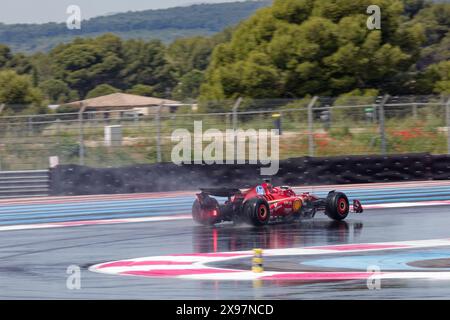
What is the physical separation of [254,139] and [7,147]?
20.5ft

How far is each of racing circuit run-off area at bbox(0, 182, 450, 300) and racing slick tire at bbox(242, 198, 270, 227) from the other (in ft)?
0.45

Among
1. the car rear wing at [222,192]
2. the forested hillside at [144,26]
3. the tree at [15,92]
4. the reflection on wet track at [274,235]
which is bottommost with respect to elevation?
the reflection on wet track at [274,235]

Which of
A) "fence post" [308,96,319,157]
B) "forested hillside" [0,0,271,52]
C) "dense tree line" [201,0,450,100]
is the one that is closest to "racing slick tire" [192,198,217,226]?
"fence post" [308,96,319,157]

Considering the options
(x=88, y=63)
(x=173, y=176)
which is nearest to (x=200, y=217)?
(x=173, y=176)

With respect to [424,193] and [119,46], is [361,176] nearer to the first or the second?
[424,193]

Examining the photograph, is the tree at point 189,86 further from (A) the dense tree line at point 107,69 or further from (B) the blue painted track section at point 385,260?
(B) the blue painted track section at point 385,260

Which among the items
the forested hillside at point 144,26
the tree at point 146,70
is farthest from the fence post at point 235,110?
the forested hillside at point 144,26

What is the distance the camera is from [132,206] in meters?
21.3

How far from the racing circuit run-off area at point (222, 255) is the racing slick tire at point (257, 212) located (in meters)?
0.14

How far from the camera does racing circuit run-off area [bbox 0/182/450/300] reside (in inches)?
387

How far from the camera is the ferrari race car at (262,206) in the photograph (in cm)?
1588

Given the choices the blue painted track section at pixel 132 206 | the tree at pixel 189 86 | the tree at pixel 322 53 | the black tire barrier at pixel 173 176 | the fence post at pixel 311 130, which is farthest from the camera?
the tree at pixel 189 86

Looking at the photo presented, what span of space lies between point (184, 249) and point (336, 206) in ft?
12.5
